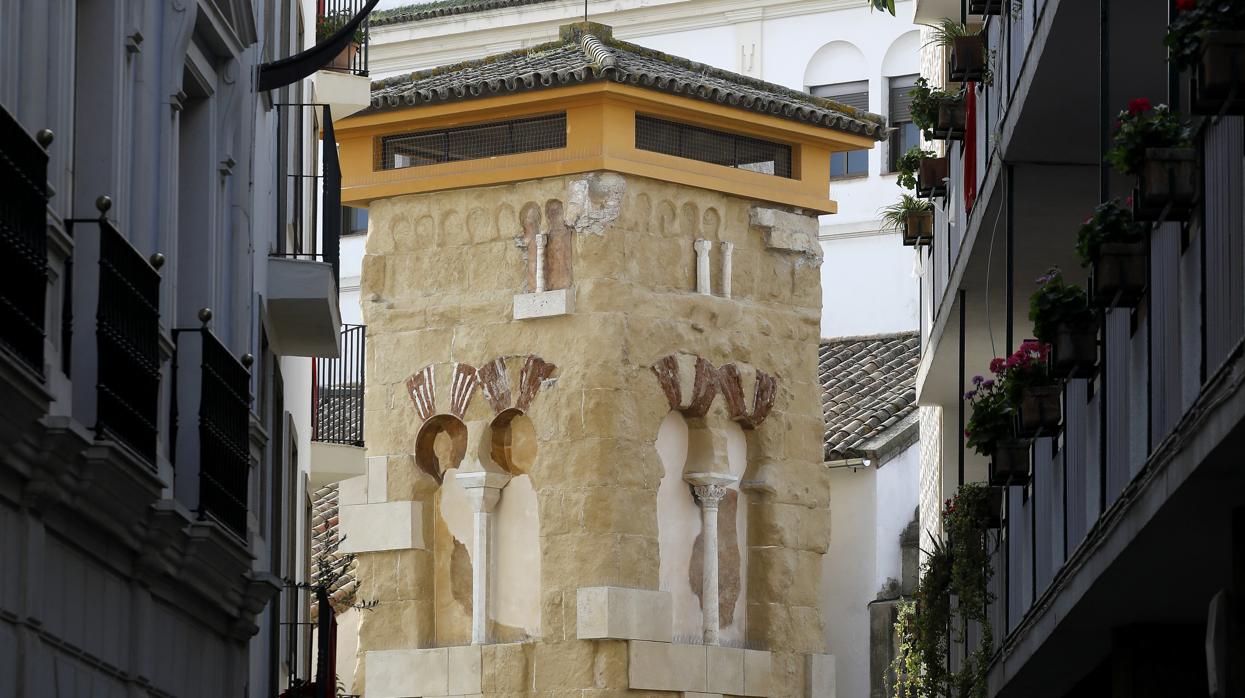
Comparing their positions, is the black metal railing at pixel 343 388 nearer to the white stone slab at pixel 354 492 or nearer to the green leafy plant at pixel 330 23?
the white stone slab at pixel 354 492

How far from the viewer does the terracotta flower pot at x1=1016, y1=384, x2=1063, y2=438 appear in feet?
45.6

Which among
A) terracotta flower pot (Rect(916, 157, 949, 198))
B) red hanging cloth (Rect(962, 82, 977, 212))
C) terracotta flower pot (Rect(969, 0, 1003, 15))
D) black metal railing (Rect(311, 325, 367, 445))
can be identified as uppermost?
terracotta flower pot (Rect(969, 0, 1003, 15))

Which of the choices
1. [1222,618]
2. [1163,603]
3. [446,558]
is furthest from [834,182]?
[1222,618]

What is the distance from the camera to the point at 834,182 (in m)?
38.3

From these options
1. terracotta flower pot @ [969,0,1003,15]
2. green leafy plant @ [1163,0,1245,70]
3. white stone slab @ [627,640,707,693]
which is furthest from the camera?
white stone slab @ [627,640,707,693]

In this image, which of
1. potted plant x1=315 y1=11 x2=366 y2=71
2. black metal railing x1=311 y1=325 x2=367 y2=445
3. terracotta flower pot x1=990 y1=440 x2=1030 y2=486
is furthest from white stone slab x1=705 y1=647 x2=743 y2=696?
terracotta flower pot x1=990 y1=440 x2=1030 y2=486

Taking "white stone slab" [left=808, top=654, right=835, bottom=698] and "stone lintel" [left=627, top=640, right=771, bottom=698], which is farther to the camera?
"white stone slab" [left=808, top=654, right=835, bottom=698]

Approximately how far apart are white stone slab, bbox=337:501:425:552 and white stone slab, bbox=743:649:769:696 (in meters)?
3.75

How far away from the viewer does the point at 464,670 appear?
28.3m

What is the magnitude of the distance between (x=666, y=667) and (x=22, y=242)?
18.6 metres

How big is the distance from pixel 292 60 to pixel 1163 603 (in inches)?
280

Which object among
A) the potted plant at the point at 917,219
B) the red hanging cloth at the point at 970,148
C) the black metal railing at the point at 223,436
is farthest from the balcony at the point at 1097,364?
the black metal railing at the point at 223,436

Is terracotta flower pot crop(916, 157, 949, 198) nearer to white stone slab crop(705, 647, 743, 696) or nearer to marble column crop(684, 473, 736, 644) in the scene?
marble column crop(684, 473, 736, 644)

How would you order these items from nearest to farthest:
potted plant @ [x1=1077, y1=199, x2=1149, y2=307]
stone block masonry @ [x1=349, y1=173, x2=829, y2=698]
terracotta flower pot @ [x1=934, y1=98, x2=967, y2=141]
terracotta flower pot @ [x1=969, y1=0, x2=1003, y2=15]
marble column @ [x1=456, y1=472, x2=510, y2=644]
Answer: potted plant @ [x1=1077, y1=199, x2=1149, y2=307], terracotta flower pot @ [x1=969, y1=0, x2=1003, y2=15], terracotta flower pot @ [x1=934, y1=98, x2=967, y2=141], stone block masonry @ [x1=349, y1=173, x2=829, y2=698], marble column @ [x1=456, y1=472, x2=510, y2=644]
